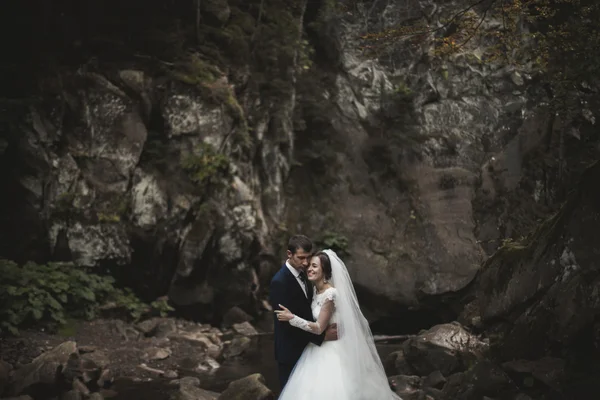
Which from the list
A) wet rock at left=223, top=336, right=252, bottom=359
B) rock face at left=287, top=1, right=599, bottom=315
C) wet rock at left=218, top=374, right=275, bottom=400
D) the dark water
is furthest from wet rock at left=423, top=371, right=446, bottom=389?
rock face at left=287, top=1, right=599, bottom=315

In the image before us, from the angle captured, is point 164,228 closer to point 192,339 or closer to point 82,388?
point 192,339

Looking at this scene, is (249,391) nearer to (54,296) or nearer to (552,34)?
(54,296)

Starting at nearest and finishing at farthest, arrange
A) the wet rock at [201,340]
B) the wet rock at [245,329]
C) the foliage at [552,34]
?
the foliage at [552,34] < the wet rock at [201,340] < the wet rock at [245,329]

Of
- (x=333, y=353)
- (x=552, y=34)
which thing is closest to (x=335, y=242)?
(x=552, y=34)

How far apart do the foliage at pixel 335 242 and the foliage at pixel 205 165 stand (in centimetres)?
408

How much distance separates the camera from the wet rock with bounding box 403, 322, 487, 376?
8727 mm

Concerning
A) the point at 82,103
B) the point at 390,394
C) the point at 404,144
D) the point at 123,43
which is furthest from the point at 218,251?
the point at 390,394

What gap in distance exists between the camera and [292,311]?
4.90 metres

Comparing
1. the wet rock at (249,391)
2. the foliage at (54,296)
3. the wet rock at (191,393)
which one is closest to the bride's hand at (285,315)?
the wet rock at (249,391)

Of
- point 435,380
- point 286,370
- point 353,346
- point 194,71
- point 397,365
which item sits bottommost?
point 397,365

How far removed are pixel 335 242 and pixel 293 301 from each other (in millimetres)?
11455

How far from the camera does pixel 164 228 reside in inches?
536

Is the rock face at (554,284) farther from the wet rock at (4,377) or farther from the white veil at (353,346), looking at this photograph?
the wet rock at (4,377)

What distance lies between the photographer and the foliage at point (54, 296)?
33.4ft
